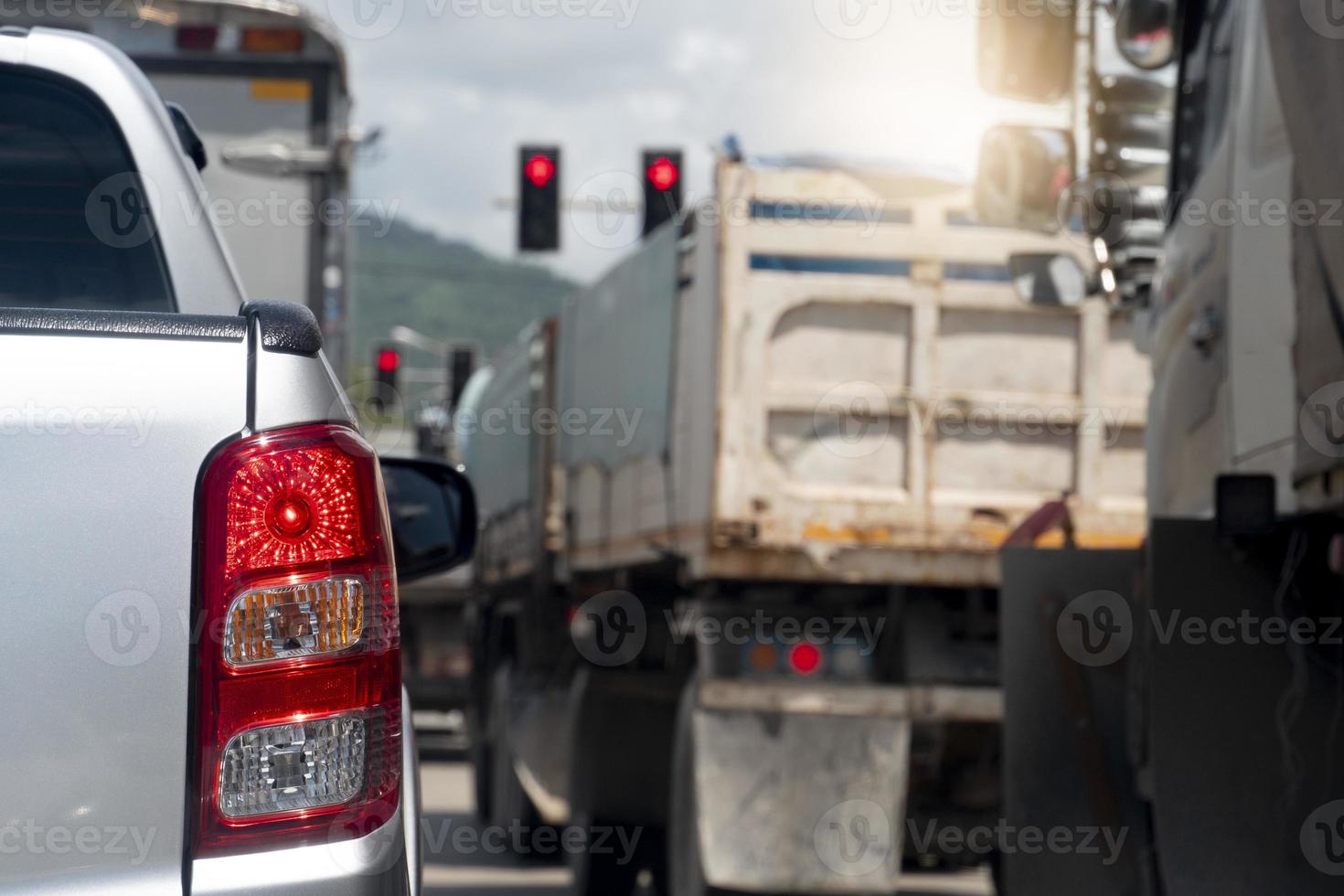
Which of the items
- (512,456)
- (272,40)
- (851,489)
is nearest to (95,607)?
(851,489)

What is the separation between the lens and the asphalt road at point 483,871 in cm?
1142

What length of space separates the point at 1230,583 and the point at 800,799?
3.39m

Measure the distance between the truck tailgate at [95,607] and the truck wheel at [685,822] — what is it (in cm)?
533

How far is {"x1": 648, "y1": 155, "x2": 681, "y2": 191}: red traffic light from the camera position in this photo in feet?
52.3

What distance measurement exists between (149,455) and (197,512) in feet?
0.27

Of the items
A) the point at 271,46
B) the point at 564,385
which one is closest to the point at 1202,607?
the point at 271,46

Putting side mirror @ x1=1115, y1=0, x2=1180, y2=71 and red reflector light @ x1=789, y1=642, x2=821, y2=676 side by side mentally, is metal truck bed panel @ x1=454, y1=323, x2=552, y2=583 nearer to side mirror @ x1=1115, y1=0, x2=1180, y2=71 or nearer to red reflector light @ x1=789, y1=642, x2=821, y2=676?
red reflector light @ x1=789, y1=642, x2=821, y2=676

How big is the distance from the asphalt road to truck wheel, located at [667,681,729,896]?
286cm

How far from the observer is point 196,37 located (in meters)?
8.15

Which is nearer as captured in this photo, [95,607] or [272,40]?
[95,607]

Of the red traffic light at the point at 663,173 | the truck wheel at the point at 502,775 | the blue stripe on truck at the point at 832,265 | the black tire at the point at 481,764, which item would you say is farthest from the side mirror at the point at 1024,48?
the red traffic light at the point at 663,173

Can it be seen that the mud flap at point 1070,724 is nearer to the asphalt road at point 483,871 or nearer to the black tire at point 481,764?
the asphalt road at point 483,871

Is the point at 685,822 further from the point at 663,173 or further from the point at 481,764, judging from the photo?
the point at 663,173

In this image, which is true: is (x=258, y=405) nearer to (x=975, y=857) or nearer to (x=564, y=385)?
(x=975, y=857)
